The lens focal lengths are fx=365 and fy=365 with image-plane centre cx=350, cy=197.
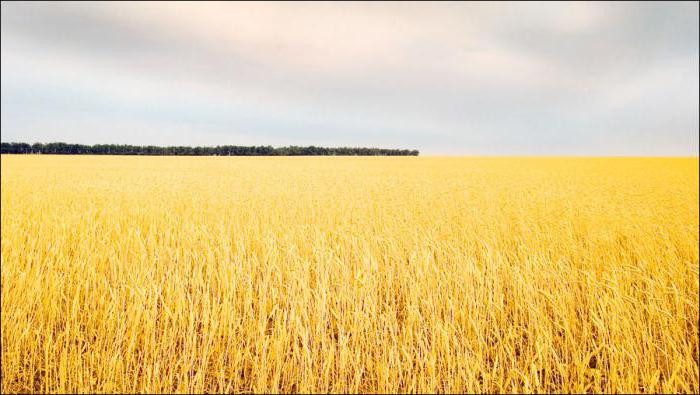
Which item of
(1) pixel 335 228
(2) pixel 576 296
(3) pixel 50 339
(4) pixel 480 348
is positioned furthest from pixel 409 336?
(1) pixel 335 228

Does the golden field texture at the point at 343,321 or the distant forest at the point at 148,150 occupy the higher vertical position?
the distant forest at the point at 148,150

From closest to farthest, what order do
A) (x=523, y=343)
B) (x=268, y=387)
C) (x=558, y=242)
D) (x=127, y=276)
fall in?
(x=268, y=387) → (x=523, y=343) → (x=127, y=276) → (x=558, y=242)

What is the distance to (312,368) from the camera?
2.33 meters

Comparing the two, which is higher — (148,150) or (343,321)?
(148,150)

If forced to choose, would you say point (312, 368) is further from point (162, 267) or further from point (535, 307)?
point (162, 267)

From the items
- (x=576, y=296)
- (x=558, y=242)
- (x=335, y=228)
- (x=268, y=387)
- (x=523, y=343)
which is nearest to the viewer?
(x=268, y=387)

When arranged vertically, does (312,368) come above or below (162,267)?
below

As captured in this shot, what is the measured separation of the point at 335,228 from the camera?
570 centimetres

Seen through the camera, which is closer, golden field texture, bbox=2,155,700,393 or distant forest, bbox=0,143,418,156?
golden field texture, bbox=2,155,700,393

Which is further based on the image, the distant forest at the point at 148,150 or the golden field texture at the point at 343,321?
the distant forest at the point at 148,150

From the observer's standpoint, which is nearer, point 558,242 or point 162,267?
point 162,267

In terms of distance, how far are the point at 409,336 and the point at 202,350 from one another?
141 centimetres

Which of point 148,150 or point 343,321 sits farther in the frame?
point 148,150

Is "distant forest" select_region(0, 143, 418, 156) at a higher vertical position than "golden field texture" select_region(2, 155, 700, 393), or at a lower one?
higher
